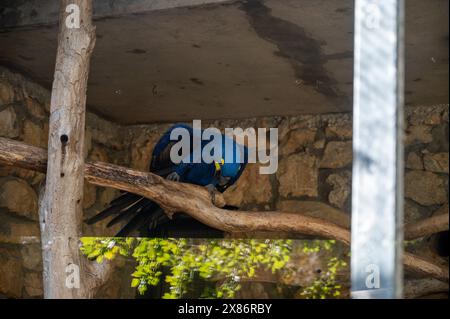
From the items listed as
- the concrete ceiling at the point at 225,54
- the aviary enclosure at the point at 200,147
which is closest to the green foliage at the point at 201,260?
the aviary enclosure at the point at 200,147

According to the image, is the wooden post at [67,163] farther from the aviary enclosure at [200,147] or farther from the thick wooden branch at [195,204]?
the thick wooden branch at [195,204]

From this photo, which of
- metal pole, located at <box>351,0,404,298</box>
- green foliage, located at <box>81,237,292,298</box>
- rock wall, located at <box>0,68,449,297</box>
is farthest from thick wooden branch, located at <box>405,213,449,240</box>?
metal pole, located at <box>351,0,404,298</box>

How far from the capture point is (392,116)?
1.27 m

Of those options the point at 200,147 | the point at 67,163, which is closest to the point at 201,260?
the point at 200,147

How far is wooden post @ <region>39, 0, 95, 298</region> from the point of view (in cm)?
182

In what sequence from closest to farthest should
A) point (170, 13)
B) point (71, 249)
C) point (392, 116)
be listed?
point (392, 116), point (71, 249), point (170, 13)

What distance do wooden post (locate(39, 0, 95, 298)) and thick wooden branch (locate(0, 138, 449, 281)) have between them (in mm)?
208

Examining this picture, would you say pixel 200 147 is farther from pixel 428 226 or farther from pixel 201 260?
pixel 428 226

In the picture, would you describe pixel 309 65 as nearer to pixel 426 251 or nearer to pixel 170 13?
pixel 170 13

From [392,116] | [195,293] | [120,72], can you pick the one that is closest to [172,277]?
[195,293]

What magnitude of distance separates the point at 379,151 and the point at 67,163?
99cm
